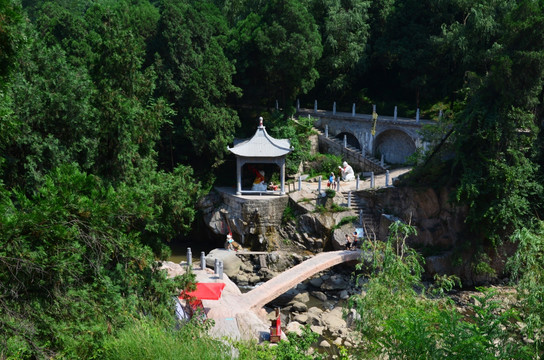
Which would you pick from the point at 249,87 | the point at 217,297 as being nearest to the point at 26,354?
the point at 217,297

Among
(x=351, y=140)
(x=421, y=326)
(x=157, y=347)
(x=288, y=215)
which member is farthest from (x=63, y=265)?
(x=351, y=140)

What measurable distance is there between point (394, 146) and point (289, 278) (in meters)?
12.0

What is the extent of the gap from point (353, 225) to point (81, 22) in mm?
18821

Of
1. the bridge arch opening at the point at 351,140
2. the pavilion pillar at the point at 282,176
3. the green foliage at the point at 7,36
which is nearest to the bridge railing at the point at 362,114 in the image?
the bridge arch opening at the point at 351,140

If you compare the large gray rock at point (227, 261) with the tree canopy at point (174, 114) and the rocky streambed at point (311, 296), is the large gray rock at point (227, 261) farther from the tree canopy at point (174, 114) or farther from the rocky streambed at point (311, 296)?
the tree canopy at point (174, 114)

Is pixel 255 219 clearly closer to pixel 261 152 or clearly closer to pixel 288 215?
pixel 288 215

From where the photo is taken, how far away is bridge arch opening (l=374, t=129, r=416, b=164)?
27.4m

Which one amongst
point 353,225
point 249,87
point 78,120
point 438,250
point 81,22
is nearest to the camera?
point 78,120

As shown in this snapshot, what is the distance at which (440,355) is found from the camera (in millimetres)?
7938

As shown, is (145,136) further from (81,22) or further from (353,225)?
(81,22)

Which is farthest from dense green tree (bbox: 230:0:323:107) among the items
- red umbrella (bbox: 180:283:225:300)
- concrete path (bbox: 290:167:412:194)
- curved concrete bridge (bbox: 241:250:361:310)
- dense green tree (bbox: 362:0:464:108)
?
red umbrella (bbox: 180:283:225:300)

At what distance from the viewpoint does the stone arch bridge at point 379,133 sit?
26969 millimetres

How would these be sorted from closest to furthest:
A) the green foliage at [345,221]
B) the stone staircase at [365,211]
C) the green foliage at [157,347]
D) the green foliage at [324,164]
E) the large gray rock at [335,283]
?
1. the green foliage at [157,347]
2. the large gray rock at [335,283]
3. the stone staircase at [365,211]
4. the green foliage at [345,221]
5. the green foliage at [324,164]

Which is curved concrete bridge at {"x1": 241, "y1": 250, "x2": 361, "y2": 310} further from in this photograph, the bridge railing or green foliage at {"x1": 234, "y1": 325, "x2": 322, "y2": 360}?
the bridge railing
